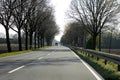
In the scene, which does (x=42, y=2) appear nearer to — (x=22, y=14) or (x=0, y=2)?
(x=22, y=14)

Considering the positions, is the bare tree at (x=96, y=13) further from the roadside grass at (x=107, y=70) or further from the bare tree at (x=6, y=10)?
the roadside grass at (x=107, y=70)

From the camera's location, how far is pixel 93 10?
54125mm

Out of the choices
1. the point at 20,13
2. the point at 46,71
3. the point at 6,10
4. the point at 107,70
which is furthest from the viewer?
the point at 20,13

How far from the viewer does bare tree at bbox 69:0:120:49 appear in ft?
172

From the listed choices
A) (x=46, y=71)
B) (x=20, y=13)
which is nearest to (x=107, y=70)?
(x=46, y=71)

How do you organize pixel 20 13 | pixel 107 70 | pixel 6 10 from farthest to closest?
pixel 20 13 → pixel 6 10 → pixel 107 70

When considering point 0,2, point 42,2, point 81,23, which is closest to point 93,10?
point 81,23

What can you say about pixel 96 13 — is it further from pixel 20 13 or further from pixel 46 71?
pixel 46 71

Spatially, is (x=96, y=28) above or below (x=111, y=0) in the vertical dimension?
below

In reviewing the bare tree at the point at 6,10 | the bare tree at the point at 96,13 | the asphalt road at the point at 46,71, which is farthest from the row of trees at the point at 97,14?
the asphalt road at the point at 46,71

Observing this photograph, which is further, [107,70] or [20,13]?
[20,13]

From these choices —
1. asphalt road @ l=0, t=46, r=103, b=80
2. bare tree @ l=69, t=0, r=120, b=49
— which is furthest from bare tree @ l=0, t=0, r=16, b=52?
asphalt road @ l=0, t=46, r=103, b=80

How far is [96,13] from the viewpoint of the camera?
175 feet

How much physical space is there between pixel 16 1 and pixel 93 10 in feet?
45.4
